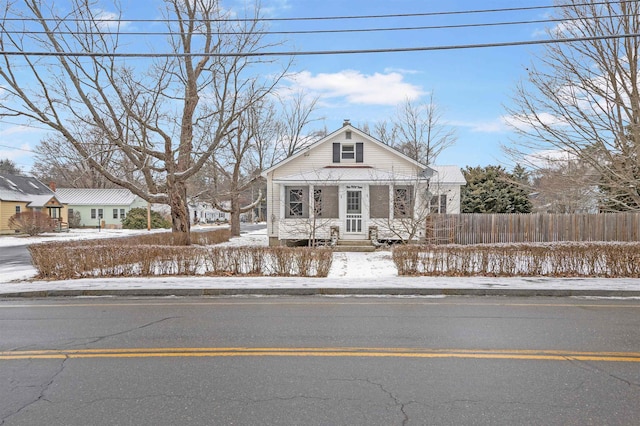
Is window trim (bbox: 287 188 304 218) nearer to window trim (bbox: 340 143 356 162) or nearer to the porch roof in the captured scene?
the porch roof

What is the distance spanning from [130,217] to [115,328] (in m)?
49.6

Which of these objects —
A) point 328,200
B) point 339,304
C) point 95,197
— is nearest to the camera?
point 339,304

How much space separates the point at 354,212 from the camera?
23.1 meters

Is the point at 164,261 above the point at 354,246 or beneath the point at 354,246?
above

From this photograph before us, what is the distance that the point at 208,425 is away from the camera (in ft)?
11.0

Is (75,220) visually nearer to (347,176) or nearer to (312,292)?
(347,176)

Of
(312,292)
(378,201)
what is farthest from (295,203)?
(312,292)

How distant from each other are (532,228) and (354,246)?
893cm

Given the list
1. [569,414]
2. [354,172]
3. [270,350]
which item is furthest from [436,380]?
[354,172]

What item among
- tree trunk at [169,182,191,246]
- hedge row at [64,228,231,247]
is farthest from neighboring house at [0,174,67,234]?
tree trunk at [169,182,191,246]

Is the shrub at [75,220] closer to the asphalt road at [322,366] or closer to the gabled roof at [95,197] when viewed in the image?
the gabled roof at [95,197]

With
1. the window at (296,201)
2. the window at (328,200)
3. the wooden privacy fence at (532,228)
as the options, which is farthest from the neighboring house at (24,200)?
the wooden privacy fence at (532,228)

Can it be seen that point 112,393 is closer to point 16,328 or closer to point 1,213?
point 16,328

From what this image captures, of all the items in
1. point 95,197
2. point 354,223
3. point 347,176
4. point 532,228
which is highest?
point 347,176
